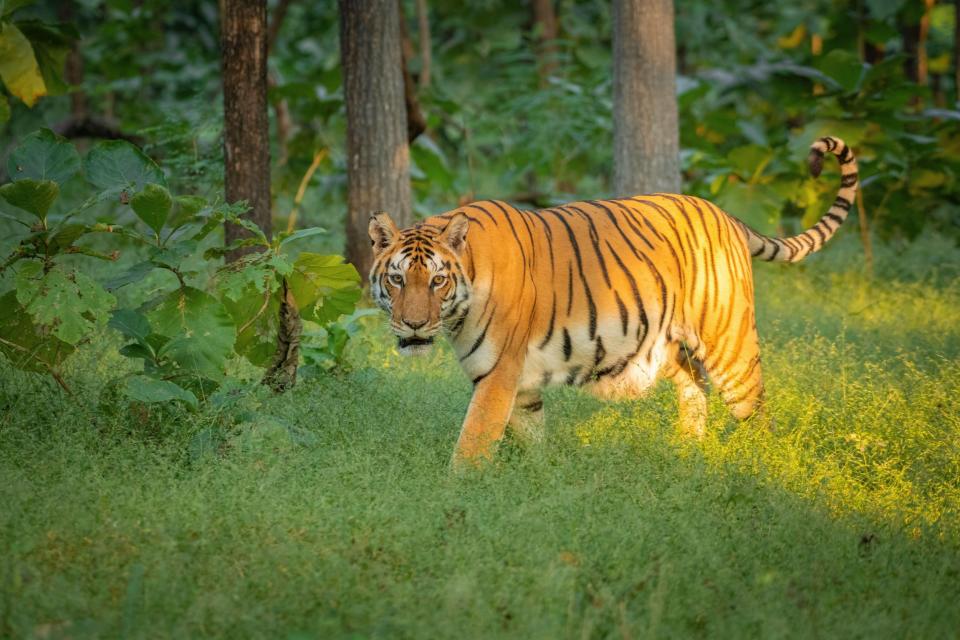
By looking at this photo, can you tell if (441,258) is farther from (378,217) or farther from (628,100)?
(628,100)

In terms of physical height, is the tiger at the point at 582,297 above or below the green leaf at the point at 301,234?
below

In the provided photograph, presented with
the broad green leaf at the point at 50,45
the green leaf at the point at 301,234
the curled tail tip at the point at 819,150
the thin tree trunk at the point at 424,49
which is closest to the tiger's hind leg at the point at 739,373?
the curled tail tip at the point at 819,150

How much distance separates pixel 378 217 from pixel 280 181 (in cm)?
642

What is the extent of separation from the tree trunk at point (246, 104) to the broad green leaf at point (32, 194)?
2.06 meters

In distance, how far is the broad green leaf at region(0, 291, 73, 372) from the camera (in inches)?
193

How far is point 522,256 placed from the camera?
5031 mm

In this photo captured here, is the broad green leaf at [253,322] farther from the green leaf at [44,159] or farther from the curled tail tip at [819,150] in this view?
the curled tail tip at [819,150]

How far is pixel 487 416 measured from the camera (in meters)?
4.79

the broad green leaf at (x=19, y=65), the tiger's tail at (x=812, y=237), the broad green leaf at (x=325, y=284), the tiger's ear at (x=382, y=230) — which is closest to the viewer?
the tiger's ear at (x=382, y=230)

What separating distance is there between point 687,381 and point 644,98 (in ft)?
9.82

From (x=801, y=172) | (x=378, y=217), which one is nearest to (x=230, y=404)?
(x=378, y=217)

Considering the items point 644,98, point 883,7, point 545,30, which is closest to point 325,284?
point 644,98

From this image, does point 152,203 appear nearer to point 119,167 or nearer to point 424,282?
A: point 119,167

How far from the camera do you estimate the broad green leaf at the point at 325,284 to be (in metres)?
5.16
